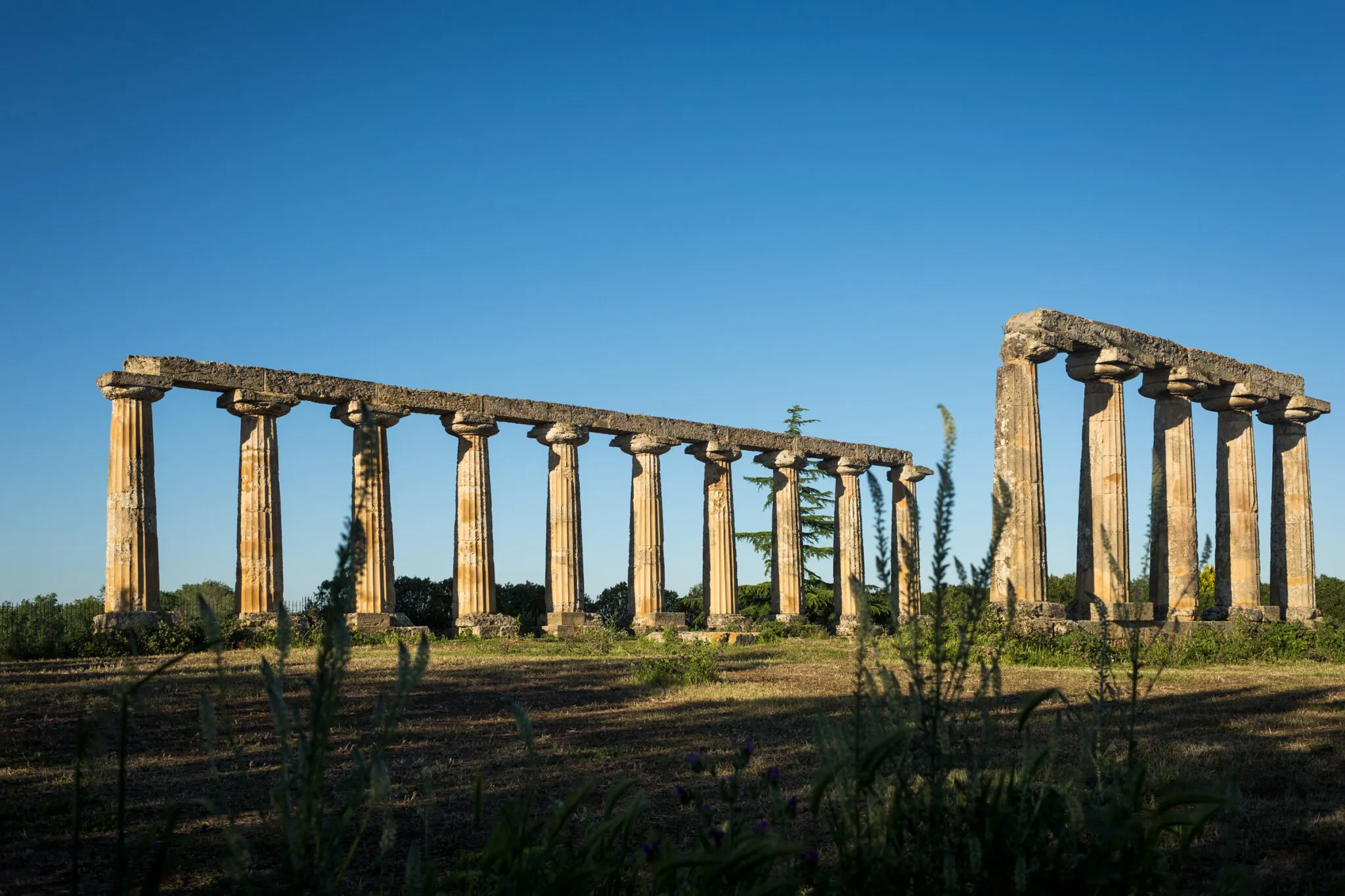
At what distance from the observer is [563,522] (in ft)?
111

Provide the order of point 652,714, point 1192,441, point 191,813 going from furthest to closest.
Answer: point 1192,441 → point 652,714 → point 191,813

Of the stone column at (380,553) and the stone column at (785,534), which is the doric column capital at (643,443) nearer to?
the stone column at (785,534)

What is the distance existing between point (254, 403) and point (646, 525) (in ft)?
41.8

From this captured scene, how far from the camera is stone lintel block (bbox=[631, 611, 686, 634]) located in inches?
1336

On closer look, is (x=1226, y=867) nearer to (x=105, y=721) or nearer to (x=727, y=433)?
(x=105, y=721)

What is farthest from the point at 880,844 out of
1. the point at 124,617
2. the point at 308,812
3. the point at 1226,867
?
the point at 124,617

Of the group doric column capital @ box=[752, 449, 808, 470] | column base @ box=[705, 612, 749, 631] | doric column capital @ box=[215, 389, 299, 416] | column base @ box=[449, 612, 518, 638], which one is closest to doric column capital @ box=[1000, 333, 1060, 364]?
column base @ box=[705, 612, 749, 631]

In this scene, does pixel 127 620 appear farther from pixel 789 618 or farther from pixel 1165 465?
pixel 1165 465

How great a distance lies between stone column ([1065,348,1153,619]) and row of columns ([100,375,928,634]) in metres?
4.32

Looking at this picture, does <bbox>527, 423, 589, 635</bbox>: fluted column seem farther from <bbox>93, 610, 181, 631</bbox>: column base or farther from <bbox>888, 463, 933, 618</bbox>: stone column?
<bbox>888, 463, 933, 618</bbox>: stone column

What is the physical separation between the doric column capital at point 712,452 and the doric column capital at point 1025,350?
1379 cm

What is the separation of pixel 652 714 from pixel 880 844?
1024cm

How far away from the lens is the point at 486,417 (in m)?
32.3

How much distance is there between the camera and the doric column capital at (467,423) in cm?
3186
